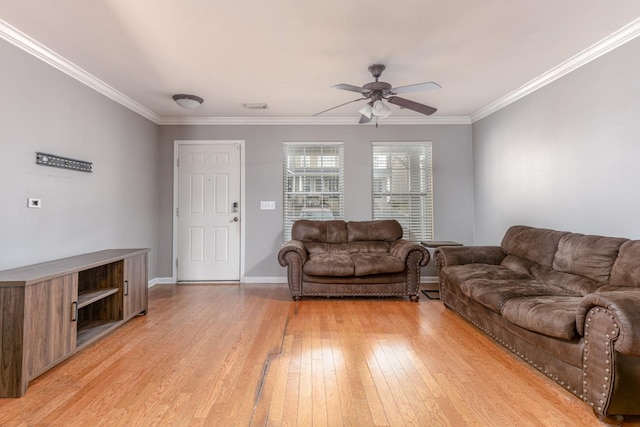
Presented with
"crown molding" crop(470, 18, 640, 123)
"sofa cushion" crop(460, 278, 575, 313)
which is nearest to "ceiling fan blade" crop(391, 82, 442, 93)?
"crown molding" crop(470, 18, 640, 123)

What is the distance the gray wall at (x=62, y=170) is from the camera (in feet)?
7.97

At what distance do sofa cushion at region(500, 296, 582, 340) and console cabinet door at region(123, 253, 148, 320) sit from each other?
3.26 metres

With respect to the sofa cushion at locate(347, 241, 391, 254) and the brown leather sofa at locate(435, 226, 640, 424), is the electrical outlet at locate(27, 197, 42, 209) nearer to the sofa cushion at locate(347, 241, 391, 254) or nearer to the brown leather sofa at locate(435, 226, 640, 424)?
the sofa cushion at locate(347, 241, 391, 254)

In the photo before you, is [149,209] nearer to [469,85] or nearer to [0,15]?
[0,15]

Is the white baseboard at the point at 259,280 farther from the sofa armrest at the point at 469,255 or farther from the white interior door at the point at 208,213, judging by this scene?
the sofa armrest at the point at 469,255

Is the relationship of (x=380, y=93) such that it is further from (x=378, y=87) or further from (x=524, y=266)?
(x=524, y=266)

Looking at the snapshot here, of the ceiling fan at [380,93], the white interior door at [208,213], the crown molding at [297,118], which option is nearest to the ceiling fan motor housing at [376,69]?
the ceiling fan at [380,93]

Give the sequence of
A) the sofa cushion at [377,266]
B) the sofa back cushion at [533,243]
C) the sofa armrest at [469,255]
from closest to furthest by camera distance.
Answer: the sofa back cushion at [533,243] → the sofa armrest at [469,255] → the sofa cushion at [377,266]

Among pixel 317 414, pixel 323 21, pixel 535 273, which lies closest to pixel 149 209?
pixel 323 21

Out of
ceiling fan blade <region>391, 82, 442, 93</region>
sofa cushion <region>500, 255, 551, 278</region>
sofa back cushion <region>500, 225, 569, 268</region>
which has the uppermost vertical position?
ceiling fan blade <region>391, 82, 442, 93</region>

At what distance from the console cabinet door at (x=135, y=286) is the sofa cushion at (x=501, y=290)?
319cm

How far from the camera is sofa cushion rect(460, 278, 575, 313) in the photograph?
2379 mm

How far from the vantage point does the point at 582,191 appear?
2898 mm

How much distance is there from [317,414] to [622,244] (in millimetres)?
2494
